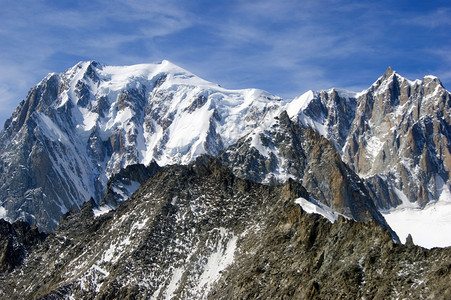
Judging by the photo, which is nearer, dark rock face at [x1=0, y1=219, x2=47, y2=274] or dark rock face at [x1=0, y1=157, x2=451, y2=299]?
dark rock face at [x1=0, y1=157, x2=451, y2=299]

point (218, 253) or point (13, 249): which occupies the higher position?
point (13, 249)

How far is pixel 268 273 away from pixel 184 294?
73.0 feet

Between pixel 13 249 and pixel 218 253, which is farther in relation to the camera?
pixel 13 249

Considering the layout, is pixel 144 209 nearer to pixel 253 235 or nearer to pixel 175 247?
pixel 175 247

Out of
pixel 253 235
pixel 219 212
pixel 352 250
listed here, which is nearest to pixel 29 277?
pixel 219 212

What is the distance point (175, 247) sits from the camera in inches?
6240

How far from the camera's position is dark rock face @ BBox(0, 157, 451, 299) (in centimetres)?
10900

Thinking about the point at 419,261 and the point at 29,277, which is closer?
the point at 419,261

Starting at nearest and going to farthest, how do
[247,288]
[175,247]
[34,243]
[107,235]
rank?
[247,288], [175,247], [107,235], [34,243]

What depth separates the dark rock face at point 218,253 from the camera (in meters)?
109

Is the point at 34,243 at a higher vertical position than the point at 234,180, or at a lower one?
lower

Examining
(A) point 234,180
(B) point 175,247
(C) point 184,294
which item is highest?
(A) point 234,180

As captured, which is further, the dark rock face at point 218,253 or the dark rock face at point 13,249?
the dark rock face at point 13,249

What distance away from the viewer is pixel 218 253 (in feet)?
497
